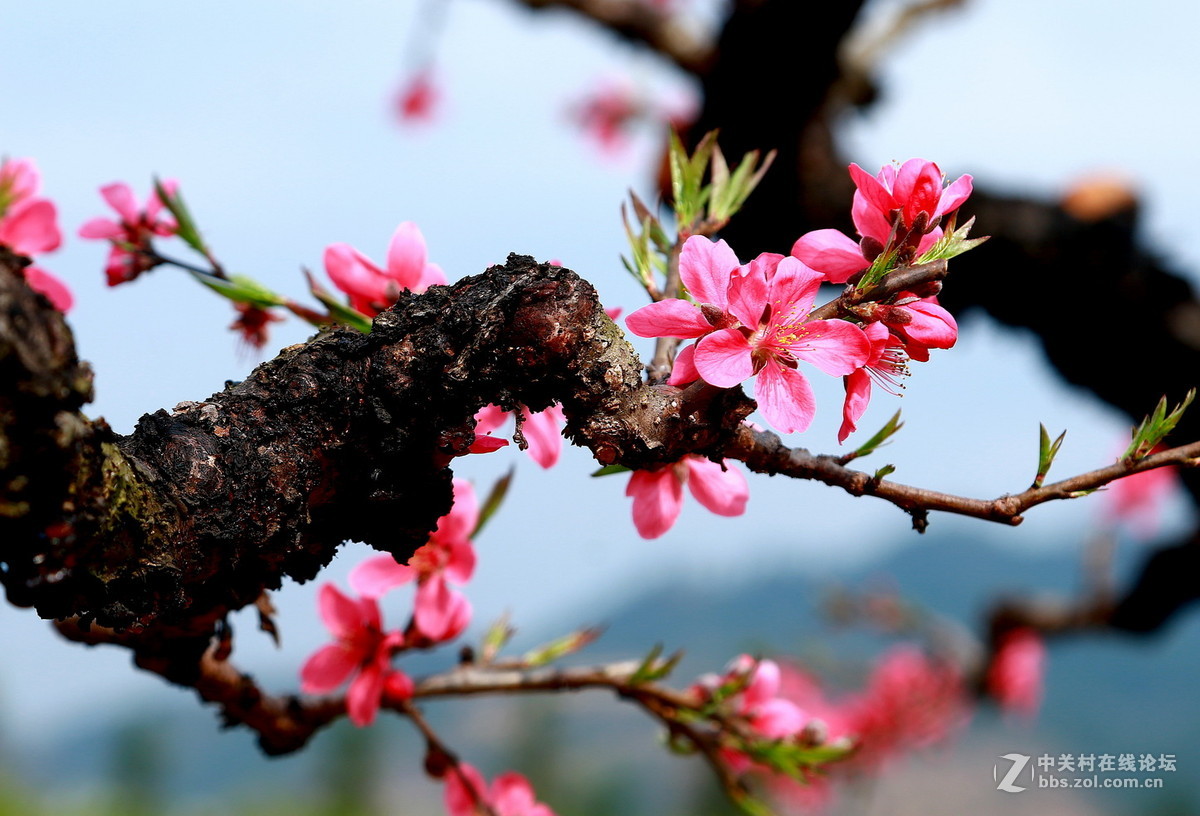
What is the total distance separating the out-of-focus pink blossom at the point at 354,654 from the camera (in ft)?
2.41

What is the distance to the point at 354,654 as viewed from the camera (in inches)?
29.6

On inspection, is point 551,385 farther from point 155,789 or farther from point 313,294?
point 155,789

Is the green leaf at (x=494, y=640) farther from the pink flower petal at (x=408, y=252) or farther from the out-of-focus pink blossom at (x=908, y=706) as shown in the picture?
the out-of-focus pink blossom at (x=908, y=706)

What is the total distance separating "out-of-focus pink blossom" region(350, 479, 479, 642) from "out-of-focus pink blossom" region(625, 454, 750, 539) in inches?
7.1

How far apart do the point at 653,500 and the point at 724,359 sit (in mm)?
154

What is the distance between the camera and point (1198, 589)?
97.7 inches

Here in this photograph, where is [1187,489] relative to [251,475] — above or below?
above

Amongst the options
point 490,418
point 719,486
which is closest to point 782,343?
point 719,486

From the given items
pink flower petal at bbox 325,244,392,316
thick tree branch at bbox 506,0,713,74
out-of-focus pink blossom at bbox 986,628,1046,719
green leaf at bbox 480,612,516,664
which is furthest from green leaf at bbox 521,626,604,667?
out-of-focus pink blossom at bbox 986,628,1046,719

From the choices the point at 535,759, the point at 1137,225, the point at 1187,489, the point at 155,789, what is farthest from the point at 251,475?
the point at 155,789

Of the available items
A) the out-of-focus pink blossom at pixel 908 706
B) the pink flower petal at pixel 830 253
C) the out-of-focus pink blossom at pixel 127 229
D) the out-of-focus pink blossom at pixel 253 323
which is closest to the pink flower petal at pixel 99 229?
the out-of-focus pink blossom at pixel 127 229

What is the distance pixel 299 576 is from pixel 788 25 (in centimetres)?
165

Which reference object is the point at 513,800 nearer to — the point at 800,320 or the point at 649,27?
the point at 800,320

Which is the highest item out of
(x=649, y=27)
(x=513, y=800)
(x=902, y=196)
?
(x=649, y=27)
